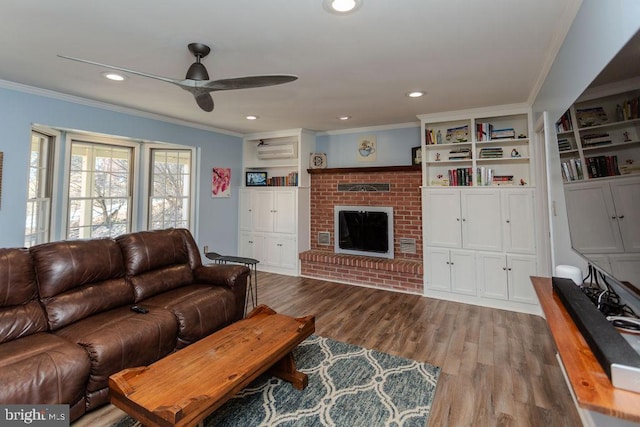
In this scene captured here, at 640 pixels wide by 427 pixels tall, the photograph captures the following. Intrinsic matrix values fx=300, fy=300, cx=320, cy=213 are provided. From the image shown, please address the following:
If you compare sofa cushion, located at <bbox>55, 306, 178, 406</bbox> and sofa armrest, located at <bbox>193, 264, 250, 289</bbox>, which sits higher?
sofa armrest, located at <bbox>193, 264, 250, 289</bbox>

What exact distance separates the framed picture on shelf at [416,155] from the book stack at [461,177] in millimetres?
525

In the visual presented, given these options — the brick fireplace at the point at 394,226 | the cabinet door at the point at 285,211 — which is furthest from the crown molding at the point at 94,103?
the brick fireplace at the point at 394,226

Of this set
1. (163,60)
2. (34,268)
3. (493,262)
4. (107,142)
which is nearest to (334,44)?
(163,60)

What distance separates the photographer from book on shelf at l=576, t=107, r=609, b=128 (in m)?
1.23

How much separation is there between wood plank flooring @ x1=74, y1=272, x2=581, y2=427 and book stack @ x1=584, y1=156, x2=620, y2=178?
1.47m

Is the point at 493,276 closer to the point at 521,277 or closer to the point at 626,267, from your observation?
the point at 521,277

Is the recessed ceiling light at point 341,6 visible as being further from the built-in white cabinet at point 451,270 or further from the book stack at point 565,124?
the built-in white cabinet at point 451,270

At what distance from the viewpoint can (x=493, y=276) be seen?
3.66 m

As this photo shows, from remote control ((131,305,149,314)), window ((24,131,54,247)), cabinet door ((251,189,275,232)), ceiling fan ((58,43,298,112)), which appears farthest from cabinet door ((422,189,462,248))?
window ((24,131,54,247))

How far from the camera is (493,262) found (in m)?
3.68

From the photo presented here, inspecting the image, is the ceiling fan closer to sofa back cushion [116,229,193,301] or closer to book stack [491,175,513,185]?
sofa back cushion [116,229,193,301]

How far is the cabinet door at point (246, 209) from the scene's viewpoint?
548cm

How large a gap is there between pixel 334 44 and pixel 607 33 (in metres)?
1.50

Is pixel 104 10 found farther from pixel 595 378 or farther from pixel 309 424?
pixel 595 378
